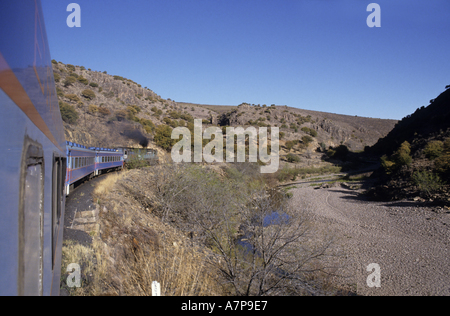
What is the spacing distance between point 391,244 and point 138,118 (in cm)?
4301

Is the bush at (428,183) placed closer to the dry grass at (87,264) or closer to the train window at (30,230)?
the dry grass at (87,264)

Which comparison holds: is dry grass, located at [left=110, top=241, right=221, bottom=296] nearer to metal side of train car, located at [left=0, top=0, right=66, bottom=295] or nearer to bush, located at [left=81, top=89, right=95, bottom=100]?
metal side of train car, located at [left=0, top=0, right=66, bottom=295]

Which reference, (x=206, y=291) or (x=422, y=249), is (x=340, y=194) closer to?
(x=422, y=249)

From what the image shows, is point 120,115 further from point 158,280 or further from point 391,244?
point 158,280
